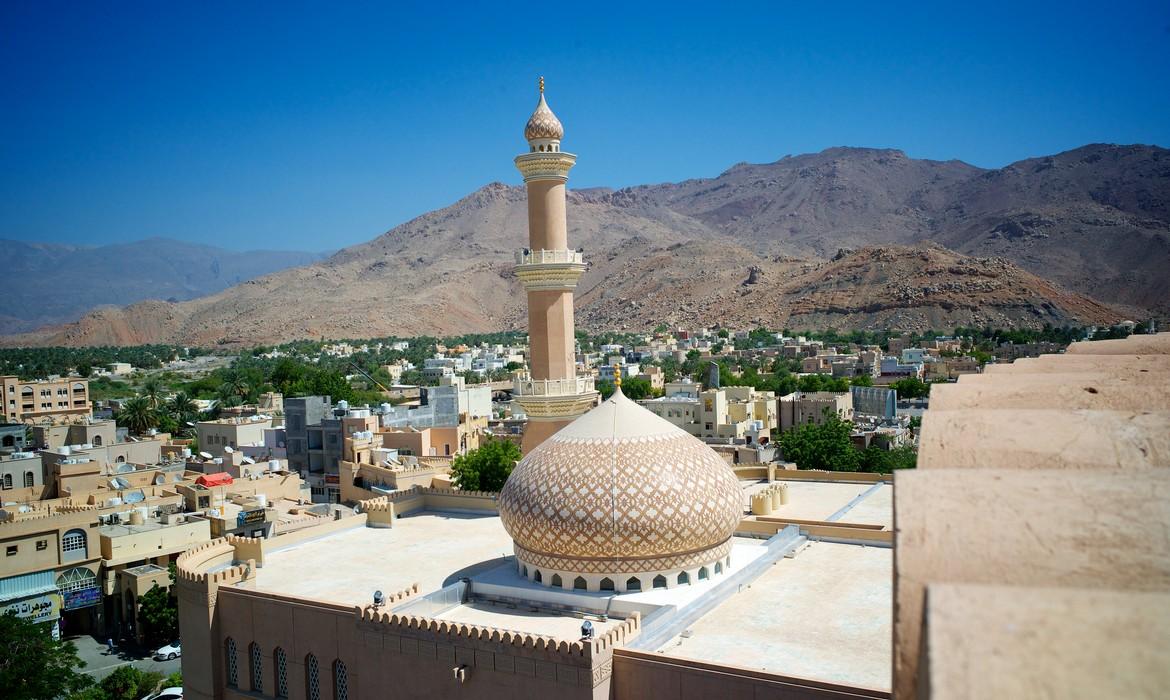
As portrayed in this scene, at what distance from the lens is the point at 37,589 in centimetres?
1938

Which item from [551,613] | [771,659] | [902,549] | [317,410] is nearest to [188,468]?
[317,410]

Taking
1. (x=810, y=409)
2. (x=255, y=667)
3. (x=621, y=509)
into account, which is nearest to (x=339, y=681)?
(x=255, y=667)

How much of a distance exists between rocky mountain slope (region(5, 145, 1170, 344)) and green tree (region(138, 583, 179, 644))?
85140 millimetres

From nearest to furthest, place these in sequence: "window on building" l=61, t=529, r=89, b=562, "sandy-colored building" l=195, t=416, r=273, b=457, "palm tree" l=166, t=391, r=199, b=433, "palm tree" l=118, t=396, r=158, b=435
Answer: "window on building" l=61, t=529, r=89, b=562 → "sandy-colored building" l=195, t=416, r=273, b=457 → "palm tree" l=118, t=396, r=158, b=435 → "palm tree" l=166, t=391, r=199, b=433

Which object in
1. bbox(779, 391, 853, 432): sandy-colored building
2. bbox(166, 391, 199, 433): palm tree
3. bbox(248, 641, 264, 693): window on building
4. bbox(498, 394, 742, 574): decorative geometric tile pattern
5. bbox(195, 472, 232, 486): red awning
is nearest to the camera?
bbox(498, 394, 742, 574): decorative geometric tile pattern

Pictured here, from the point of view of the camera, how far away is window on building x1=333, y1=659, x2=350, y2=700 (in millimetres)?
11164

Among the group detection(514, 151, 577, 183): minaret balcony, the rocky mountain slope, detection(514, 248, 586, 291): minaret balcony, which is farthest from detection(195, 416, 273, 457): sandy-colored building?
the rocky mountain slope

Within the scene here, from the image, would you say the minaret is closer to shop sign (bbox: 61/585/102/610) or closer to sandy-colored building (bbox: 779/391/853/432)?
shop sign (bbox: 61/585/102/610)

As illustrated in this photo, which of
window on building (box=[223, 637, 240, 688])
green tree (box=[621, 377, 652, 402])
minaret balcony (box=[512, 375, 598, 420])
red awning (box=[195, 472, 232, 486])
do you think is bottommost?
window on building (box=[223, 637, 240, 688])

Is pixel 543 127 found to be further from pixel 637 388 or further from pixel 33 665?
pixel 637 388

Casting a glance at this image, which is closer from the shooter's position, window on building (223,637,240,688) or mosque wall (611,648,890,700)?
mosque wall (611,648,890,700)

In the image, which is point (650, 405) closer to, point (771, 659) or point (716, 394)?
point (716, 394)

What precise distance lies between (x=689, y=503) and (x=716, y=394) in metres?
26.9

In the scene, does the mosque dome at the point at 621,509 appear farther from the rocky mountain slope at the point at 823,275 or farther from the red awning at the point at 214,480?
the rocky mountain slope at the point at 823,275
